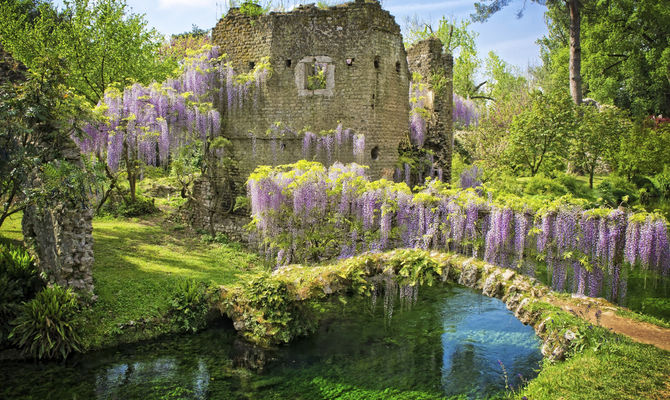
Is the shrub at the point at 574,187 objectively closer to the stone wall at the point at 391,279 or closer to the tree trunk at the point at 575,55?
the tree trunk at the point at 575,55

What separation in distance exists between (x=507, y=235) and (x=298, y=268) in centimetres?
417

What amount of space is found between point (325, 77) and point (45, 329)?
9219 mm

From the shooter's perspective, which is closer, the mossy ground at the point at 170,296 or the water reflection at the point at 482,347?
the mossy ground at the point at 170,296

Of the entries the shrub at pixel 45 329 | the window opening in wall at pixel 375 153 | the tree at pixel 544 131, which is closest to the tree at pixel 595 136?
the tree at pixel 544 131

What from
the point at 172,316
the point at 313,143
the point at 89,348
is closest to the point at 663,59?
the point at 313,143

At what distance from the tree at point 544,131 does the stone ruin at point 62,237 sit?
12.8 meters

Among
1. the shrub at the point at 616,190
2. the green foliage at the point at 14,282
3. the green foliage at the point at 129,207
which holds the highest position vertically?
the shrub at the point at 616,190

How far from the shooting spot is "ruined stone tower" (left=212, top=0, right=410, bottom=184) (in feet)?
45.0

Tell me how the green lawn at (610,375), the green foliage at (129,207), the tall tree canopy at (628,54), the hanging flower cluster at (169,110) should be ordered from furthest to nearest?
the tall tree canopy at (628,54) → the green foliage at (129,207) → the hanging flower cluster at (169,110) → the green lawn at (610,375)

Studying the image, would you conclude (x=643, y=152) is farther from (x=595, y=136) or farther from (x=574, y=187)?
(x=574, y=187)

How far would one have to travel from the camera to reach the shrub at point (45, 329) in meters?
8.05

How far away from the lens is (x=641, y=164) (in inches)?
673

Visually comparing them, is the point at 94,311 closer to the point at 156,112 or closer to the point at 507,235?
the point at 156,112

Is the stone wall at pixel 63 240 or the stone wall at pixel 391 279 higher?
the stone wall at pixel 63 240
